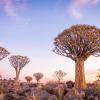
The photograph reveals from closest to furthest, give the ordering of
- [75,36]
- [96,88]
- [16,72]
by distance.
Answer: [96,88]
[75,36]
[16,72]

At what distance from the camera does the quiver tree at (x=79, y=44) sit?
26422mm

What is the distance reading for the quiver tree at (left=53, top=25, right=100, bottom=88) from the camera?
26422mm

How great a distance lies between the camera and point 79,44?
26.4m

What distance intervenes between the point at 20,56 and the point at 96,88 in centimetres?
2853

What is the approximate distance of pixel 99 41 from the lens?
27.0 meters

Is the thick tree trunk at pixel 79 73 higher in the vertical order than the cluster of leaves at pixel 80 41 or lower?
lower

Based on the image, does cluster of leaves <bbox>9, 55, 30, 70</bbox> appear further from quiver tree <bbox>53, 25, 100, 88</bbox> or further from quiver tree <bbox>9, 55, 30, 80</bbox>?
quiver tree <bbox>53, 25, 100, 88</bbox>

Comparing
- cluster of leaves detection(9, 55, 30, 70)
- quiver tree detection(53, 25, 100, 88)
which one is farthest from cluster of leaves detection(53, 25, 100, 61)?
cluster of leaves detection(9, 55, 30, 70)

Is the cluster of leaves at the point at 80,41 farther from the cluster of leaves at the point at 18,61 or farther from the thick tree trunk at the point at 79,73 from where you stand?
the cluster of leaves at the point at 18,61

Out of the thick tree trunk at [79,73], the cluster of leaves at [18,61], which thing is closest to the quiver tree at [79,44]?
the thick tree trunk at [79,73]

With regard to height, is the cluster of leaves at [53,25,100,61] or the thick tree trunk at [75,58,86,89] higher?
the cluster of leaves at [53,25,100,61]

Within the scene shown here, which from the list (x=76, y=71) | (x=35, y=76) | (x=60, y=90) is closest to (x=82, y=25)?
(x=76, y=71)

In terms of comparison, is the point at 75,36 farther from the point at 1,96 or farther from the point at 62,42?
the point at 1,96

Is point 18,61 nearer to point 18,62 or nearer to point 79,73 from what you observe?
point 18,62
